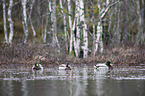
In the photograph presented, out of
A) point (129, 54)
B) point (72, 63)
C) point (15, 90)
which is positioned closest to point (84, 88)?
point (15, 90)

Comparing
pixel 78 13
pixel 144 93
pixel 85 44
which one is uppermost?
pixel 78 13

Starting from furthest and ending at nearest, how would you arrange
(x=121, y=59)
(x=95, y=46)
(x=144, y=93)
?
(x=95, y=46)
(x=121, y=59)
(x=144, y=93)

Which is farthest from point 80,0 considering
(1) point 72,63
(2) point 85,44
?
(1) point 72,63

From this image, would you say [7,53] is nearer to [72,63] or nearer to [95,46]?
[72,63]

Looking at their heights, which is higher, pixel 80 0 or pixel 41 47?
pixel 80 0

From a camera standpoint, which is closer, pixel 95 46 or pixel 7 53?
pixel 7 53

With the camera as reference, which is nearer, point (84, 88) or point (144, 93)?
point (144, 93)

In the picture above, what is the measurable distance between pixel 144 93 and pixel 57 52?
18024 mm

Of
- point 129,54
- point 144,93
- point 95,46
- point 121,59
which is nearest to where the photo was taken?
point 144,93

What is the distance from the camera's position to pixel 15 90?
12.3 metres

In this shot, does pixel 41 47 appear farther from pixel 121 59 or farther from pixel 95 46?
pixel 121 59

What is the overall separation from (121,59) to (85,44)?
13.3ft

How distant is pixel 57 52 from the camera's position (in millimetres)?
28797

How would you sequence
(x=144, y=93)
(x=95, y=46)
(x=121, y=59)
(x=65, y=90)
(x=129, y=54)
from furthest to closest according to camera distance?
(x=95, y=46) → (x=129, y=54) → (x=121, y=59) → (x=65, y=90) → (x=144, y=93)
